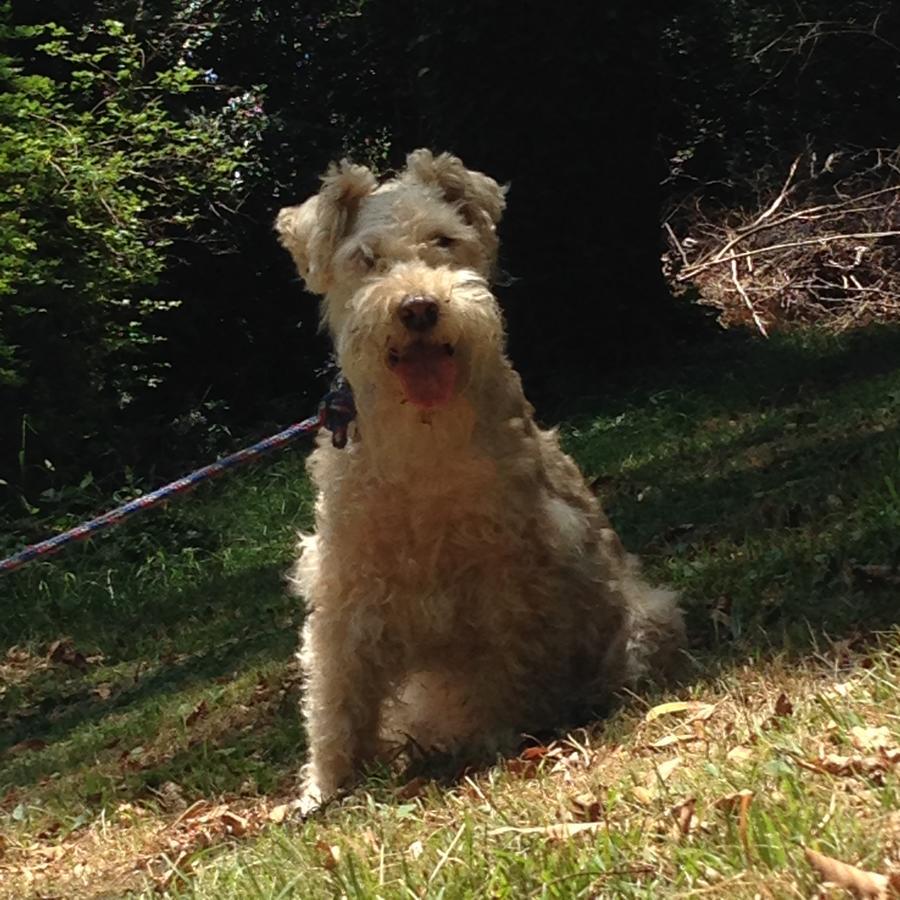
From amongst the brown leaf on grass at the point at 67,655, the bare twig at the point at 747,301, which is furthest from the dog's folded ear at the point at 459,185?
the bare twig at the point at 747,301

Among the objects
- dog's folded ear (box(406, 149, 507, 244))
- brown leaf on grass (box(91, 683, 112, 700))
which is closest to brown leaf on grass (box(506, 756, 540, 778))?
dog's folded ear (box(406, 149, 507, 244))

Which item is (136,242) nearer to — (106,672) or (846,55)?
(106,672)

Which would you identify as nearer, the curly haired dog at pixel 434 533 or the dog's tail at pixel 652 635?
the curly haired dog at pixel 434 533

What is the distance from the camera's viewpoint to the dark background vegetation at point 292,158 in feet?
36.6

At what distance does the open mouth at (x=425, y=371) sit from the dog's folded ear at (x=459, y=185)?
755mm

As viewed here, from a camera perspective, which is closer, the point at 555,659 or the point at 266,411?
the point at 555,659

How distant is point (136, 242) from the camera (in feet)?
39.0

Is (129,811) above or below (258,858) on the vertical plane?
Result: below

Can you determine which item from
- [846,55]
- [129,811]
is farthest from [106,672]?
[846,55]

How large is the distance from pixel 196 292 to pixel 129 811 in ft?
32.7

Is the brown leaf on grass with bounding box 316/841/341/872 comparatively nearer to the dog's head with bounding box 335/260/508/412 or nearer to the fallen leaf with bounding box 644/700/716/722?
the fallen leaf with bounding box 644/700/716/722

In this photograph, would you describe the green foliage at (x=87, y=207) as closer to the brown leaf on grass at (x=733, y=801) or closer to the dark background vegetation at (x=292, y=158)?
the dark background vegetation at (x=292, y=158)

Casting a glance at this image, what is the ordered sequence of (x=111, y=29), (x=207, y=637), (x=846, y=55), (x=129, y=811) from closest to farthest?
(x=129, y=811), (x=207, y=637), (x=111, y=29), (x=846, y=55)

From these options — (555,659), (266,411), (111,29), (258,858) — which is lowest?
(266,411)
